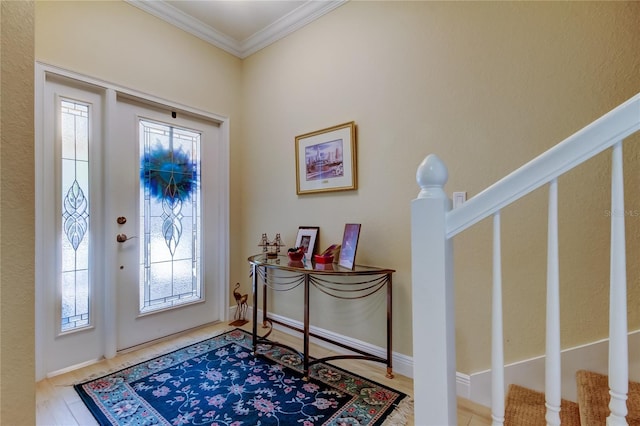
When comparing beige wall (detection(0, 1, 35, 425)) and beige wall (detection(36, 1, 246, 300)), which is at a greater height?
beige wall (detection(36, 1, 246, 300))

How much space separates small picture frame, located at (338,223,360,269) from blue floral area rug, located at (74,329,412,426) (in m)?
0.76

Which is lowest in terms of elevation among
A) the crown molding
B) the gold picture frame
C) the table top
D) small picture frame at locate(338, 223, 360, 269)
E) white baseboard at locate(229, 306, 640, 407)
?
white baseboard at locate(229, 306, 640, 407)

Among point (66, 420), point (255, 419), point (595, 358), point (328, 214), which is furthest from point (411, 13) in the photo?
point (66, 420)

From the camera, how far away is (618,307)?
1.94ft

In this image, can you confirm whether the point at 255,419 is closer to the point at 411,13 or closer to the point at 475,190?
the point at 475,190

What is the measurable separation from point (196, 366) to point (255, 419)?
75 centimetres

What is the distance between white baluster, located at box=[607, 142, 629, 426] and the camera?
1.93 feet

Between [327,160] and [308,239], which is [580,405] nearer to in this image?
[308,239]

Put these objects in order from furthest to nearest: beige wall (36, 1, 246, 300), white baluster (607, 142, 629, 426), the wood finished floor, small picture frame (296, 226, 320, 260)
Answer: small picture frame (296, 226, 320, 260) → beige wall (36, 1, 246, 300) → the wood finished floor → white baluster (607, 142, 629, 426)

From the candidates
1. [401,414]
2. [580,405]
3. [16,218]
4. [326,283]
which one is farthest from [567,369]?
[16,218]

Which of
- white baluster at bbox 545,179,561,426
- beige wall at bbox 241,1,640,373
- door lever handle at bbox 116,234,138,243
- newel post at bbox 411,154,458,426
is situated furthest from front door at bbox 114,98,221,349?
white baluster at bbox 545,179,561,426

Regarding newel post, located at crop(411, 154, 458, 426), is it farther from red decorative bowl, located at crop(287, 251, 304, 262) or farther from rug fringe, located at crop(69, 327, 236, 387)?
rug fringe, located at crop(69, 327, 236, 387)

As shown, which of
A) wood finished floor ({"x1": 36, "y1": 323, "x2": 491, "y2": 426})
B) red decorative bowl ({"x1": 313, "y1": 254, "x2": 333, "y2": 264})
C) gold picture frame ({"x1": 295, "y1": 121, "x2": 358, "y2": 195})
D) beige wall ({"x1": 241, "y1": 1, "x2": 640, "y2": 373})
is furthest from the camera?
gold picture frame ({"x1": 295, "y1": 121, "x2": 358, "y2": 195})

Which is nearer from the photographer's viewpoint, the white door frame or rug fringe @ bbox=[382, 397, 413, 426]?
rug fringe @ bbox=[382, 397, 413, 426]
